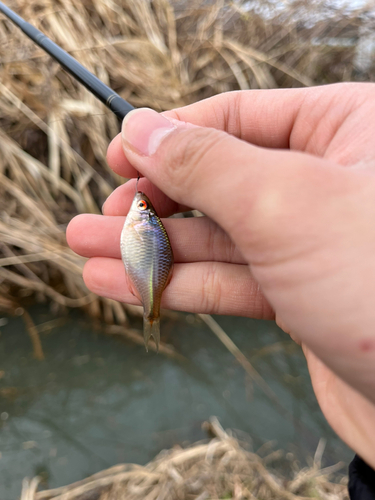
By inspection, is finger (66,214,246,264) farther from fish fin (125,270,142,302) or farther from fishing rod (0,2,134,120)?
fishing rod (0,2,134,120)

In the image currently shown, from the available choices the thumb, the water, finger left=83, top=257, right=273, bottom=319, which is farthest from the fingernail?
the water

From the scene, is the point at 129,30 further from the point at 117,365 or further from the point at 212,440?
the point at 212,440

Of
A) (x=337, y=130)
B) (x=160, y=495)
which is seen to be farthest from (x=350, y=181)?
(x=160, y=495)

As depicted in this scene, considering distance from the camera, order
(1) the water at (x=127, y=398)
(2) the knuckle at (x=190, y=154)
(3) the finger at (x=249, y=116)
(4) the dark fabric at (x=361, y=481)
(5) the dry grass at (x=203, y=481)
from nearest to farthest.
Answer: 1. (2) the knuckle at (x=190, y=154)
2. (4) the dark fabric at (x=361, y=481)
3. (3) the finger at (x=249, y=116)
4. (5) the dry grass at (x=203, y=481)
5. (1) the water at (x=127, y=398)

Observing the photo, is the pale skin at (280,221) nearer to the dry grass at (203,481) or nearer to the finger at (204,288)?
the finger at (204,288)

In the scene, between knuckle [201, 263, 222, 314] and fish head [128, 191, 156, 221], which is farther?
knuckle [201, 263, 222, 314]

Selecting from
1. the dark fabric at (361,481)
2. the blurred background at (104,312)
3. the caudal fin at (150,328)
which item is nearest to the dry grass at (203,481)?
the blurred background at (104,312)
